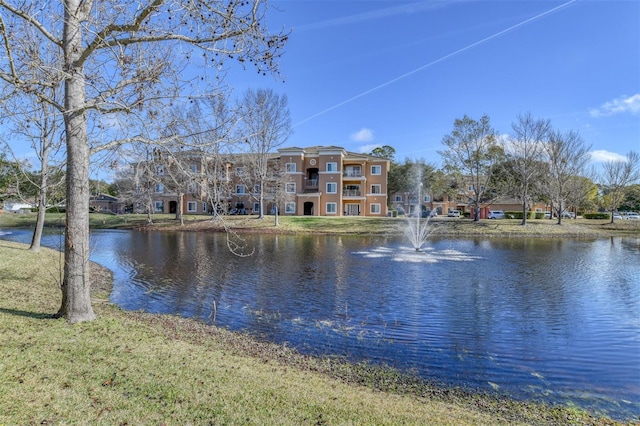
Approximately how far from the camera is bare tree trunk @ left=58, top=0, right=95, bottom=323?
22.9ft

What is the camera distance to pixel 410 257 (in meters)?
23.3

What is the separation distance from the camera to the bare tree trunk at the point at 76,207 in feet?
22.9

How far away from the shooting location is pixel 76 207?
7219mm

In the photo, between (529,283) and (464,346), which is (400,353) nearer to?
(464,346)

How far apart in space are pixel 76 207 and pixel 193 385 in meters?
4.38

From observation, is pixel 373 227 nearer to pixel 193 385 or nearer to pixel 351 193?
pixel 351 193

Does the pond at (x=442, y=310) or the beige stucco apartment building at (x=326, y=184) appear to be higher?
the beige stucco apartment building at (x=326, y=184)

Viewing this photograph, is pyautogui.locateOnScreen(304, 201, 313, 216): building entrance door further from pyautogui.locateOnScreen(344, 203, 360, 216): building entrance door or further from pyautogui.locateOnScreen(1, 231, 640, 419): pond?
pyautogui.locateOnScreen(1, 231, 640, 419): pond

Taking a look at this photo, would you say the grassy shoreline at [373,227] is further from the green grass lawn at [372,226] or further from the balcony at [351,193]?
the balcony at [351,193]

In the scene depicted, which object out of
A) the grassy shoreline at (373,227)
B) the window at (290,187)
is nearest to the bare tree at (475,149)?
the grassy shoreline at (373,227)

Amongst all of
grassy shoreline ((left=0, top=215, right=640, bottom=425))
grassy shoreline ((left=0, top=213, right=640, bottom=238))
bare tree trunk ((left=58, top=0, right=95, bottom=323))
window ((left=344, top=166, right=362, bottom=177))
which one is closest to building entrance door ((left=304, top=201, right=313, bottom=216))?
window ((left=344, top=166, right=362, bottom=177))

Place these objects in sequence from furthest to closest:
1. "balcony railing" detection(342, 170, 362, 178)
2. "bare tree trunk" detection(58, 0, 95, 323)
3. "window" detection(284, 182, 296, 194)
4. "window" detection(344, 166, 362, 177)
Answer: "window" detection(344, 166, 362, 177) → "balcony railing" detection(342, 170, 362, 178) → "window" detection(284, 182, 296, 194) → "bare tree trunk" detection(58, 0, 95, 323)

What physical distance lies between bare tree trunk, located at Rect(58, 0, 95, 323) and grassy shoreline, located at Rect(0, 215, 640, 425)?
1.47ft

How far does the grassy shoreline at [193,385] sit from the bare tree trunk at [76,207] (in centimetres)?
45
